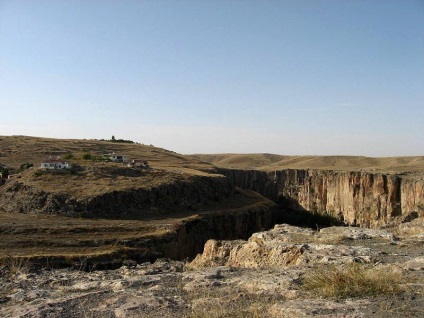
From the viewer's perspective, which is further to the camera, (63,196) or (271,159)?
(271,159)

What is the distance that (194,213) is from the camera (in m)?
38.8

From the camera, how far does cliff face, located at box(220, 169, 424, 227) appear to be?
113 feet

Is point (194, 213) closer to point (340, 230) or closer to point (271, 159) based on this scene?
point (340, 230)

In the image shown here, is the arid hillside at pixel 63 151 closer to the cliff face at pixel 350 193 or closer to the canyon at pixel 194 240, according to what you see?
the canyon at pixel 194 240

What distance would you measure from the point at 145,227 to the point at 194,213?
8088 mm

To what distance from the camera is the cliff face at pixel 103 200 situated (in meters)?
34.4

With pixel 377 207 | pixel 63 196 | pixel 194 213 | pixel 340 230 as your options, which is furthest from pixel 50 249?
pixel 377 207

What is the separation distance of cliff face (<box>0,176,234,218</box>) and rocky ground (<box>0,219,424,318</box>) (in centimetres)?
2593

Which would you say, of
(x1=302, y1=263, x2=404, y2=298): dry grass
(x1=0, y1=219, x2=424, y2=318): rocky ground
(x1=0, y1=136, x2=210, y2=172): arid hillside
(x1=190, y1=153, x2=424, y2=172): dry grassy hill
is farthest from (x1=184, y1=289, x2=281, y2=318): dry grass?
(x1=190, y1=153, x2=424, y2=172): dry grassy hill

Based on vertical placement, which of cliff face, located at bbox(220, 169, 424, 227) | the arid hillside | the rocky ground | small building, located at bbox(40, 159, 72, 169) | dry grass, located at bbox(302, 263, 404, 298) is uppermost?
the arid hillside

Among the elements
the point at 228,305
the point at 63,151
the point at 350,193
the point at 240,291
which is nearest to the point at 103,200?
the point at 350,193

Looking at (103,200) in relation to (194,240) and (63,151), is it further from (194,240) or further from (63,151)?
(63,151)

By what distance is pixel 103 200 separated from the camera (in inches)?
1409

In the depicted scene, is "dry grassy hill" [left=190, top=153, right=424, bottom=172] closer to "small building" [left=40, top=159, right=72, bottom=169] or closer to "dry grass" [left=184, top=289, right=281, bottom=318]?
"small building" [left=40, top=159, right=72, bottom=169]
